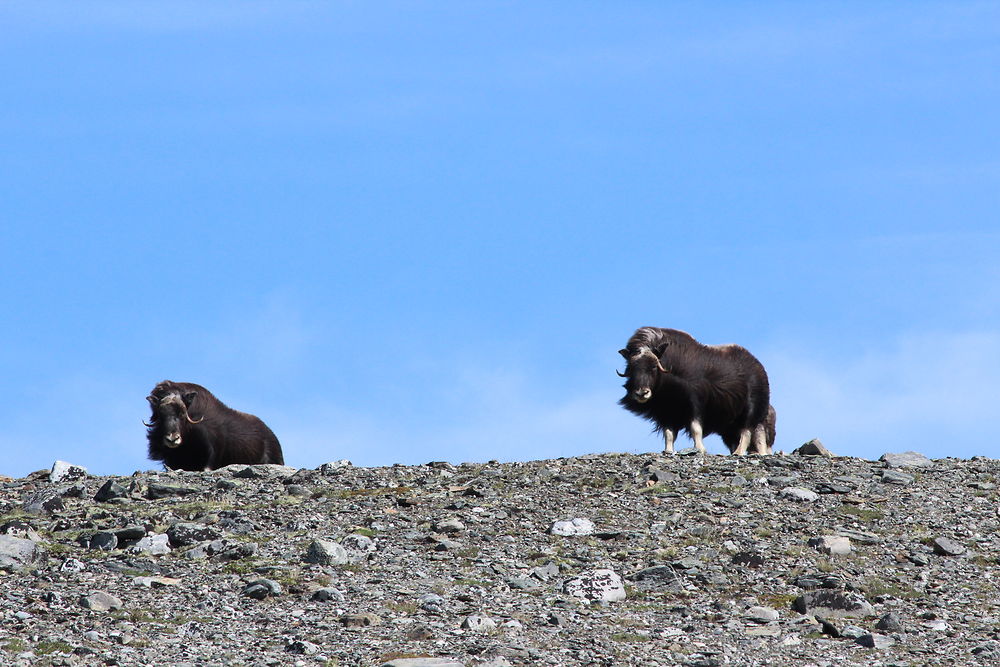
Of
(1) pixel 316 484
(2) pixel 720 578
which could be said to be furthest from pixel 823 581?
(1) pixel 316 484

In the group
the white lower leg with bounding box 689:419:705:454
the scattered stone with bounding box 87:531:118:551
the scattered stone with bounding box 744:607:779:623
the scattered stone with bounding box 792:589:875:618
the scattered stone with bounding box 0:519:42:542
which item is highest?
the white lower leg with bounding box 689:419:705:454

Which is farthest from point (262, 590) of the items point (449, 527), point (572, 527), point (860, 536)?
point (860, 536)

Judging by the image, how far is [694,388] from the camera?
97.5ft

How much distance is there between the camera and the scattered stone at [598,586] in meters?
16.9

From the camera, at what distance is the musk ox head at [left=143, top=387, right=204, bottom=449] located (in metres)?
31.3

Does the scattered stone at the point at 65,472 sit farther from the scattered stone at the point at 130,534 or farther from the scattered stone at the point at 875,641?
the scattered stone at the point at 875,641

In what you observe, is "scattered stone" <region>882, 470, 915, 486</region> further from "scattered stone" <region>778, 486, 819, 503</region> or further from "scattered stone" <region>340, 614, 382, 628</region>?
"scattered stone" <region>340, 614, 382, 628</region>

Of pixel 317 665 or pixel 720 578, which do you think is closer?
pixel 317 665

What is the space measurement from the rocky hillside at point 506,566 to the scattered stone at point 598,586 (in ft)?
0.13

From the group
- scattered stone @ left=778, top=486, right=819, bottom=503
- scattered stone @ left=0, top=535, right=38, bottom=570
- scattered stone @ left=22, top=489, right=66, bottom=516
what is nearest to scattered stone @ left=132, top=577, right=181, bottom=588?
scattered stone @ left=0, top=535, right=38, bottom=570

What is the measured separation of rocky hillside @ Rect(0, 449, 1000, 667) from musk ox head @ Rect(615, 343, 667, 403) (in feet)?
16.1

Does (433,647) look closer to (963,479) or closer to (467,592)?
(467,592)

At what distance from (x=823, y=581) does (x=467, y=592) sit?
4.57 metres

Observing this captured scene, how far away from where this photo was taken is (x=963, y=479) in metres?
24.5
